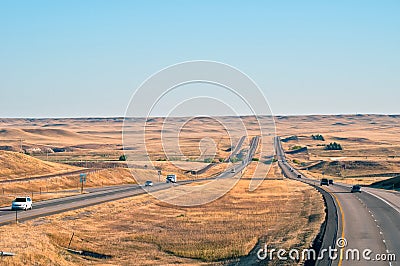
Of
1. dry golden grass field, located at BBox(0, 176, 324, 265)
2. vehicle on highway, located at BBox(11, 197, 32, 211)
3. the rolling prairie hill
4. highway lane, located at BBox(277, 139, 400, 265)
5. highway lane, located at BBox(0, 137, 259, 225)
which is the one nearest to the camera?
highway lane, located at BBox(277, 139, 400, 265)

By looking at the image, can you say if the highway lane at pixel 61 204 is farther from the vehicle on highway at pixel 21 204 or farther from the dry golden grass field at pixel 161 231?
the dry golden grass field at pixel 161 231

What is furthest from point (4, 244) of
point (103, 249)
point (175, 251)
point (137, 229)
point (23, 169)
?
point (23, 169)

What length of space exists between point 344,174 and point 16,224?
118 m

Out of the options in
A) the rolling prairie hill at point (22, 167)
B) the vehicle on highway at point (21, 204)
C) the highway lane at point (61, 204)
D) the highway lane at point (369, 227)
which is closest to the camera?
the highway lane at point (369, 227)

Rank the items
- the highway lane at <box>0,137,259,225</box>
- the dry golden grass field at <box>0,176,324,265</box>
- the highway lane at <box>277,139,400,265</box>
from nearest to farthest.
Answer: the highway lane at <box>277,139,400,265</box> < the dry golden grass field at <box>0,176,324,265</box> < the highway lane at <box>0,137,259,225</box>

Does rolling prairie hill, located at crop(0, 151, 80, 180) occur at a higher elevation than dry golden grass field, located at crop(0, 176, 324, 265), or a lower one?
higher

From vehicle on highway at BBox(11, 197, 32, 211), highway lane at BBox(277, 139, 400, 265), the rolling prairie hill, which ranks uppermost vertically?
the rolling prairie hill

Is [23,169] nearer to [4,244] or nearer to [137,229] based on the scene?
[137,229]

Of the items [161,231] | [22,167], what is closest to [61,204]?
[161,231]

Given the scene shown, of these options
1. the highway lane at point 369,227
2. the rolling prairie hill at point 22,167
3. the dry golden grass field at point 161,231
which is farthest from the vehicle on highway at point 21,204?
the rolling prairie hill at point 22,167

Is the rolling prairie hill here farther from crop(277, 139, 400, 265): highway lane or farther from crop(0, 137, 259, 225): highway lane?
crop(277, 139, 400, 265): highway lane

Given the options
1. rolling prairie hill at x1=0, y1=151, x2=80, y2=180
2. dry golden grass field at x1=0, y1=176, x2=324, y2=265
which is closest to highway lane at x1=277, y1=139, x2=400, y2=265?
dry golden grass field at x1=0, y1=176, x2=324, y2=265

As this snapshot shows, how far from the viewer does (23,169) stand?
4377 inches

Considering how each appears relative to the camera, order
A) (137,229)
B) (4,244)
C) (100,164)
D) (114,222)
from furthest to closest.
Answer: (100,164) < (114,222) < (137,229) < (4,244)
